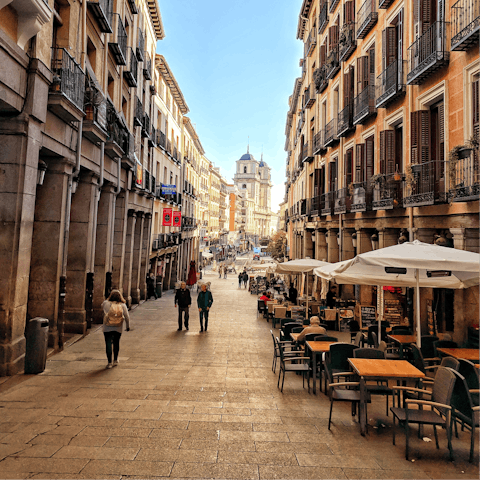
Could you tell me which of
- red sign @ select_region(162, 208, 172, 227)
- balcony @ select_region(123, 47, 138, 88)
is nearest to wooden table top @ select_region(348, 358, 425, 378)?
balcony @ select_region(123, 47, 138, 88)

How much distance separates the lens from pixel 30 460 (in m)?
4.38

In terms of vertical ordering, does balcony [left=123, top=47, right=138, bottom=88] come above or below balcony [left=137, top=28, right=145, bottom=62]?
below

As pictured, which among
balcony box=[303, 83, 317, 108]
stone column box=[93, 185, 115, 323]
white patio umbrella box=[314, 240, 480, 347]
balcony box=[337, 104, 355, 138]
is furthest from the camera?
balcony box=[303, 83, 317, 108]

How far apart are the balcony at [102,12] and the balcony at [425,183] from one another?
10195mm

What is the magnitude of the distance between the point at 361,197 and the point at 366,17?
738 centimetres

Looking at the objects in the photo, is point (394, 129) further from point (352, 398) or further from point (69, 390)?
point (69, 390)

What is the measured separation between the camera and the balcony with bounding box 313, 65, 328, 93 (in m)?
22.8

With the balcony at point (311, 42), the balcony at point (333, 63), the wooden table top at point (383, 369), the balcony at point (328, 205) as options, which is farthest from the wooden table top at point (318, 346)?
the balcony at point (311, 42)

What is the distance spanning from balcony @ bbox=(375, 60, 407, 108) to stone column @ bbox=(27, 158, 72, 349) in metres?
10.3

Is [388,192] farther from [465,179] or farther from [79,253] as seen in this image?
[79,253]

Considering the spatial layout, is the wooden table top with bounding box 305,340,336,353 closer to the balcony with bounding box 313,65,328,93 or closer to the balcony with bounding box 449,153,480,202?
the balcony with bounding box 449,153,480,202

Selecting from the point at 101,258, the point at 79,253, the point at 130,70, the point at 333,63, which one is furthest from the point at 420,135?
the point at 130,70

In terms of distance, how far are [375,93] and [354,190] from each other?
3734mm

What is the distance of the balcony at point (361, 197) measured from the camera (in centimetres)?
1513
